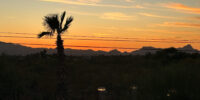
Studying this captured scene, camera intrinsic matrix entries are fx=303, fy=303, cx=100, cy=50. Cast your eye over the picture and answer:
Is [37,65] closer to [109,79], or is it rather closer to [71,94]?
[109,79]

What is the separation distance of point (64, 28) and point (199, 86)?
47.3 feet

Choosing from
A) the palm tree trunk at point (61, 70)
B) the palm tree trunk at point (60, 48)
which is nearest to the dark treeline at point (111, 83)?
the palm tree trunk at point (61, 70)

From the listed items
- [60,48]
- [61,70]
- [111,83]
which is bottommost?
[111,83]

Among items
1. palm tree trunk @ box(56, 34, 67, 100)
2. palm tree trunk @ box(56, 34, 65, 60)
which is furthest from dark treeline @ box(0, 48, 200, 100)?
palm tree trunk @ box(56, 34, 65, 60)

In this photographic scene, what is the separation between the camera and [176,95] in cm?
2200

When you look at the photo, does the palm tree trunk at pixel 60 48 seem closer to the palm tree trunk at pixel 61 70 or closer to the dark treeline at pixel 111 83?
the palm tree trunk at pixel 61 70

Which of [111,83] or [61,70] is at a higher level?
[61,70]

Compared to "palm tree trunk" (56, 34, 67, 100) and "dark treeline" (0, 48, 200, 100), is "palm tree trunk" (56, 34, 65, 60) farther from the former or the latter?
"dark treeline" (0, 48, 200, 100)

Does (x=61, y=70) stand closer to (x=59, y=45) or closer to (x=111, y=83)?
(x=59, y=45)

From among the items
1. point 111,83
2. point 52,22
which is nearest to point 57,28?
point 52,22

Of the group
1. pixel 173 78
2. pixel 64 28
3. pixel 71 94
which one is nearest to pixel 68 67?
pixel 71 94

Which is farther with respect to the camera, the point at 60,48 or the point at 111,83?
the point at 111,83

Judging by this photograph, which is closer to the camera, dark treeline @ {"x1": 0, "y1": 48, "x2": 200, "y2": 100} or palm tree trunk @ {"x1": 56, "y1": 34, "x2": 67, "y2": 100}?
dark treeline @ {"x1": 0, "y1": 48, "x2": 200, "y2": 100}

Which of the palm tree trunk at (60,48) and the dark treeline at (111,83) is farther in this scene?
the palm tree trunk at (60,48)
